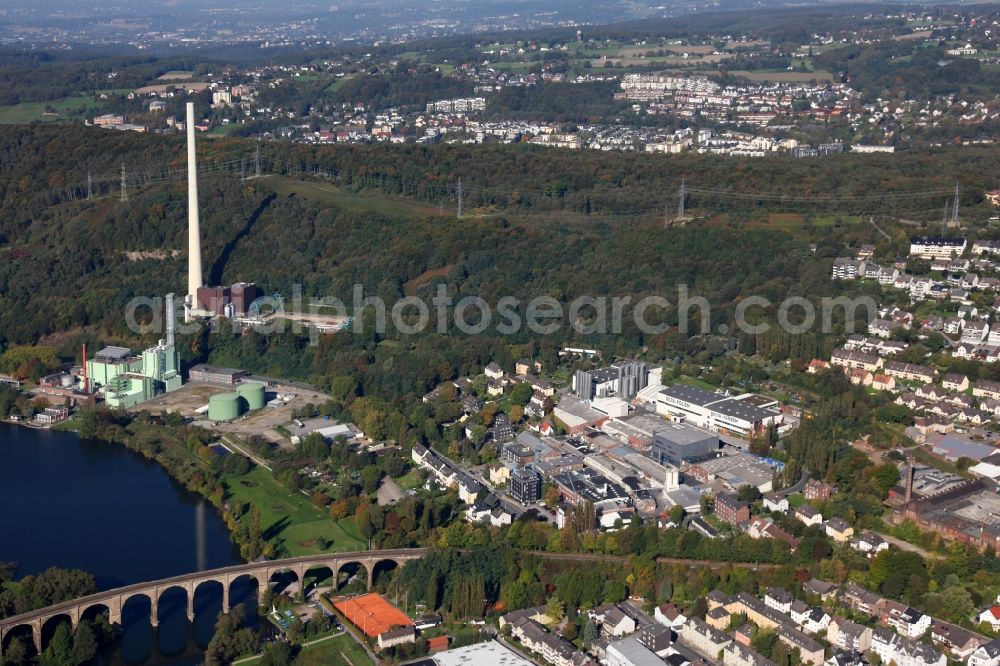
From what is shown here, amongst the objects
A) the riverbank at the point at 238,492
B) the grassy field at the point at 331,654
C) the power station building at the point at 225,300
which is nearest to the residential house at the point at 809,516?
the riverbank at the point at 238,492

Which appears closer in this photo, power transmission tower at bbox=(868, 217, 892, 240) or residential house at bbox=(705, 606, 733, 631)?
residential house at bbox=(705, 606, 733, 631)

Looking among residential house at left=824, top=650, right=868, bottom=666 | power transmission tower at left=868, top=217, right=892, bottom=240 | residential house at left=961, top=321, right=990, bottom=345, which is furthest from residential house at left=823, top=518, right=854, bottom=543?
power transmission tower at left=868, top=217, right=892, bottom=240

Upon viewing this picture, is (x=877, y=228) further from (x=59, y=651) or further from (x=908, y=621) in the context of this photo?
(x=59, y=651)

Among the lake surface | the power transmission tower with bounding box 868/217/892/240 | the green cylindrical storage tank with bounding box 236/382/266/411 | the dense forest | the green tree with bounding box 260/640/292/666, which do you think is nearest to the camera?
the green tree with bounding box 260/640/292/666

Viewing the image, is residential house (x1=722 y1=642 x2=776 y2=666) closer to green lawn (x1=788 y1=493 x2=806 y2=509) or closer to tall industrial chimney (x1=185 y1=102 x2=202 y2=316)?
green lawn (x1=788 y1=493 x2=806 y2=509)

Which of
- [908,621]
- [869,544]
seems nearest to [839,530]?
[869,544]

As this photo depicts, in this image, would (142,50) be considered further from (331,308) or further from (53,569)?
(53,569)

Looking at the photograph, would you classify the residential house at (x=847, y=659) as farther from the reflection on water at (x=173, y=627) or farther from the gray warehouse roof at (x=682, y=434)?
the reflection on water at (x=173, y=627)
